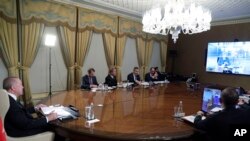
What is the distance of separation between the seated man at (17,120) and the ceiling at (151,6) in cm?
353

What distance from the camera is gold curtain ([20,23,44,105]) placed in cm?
457

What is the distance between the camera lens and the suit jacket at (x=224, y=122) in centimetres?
181

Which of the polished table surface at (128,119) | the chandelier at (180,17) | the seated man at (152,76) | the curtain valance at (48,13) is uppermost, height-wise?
the curtain valance at (48,13)

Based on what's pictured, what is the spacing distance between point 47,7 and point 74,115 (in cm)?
338

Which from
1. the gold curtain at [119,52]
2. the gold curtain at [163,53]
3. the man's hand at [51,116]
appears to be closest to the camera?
the man's hand at [51,116]

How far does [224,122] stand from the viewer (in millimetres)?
1812

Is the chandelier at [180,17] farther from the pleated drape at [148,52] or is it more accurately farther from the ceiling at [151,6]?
the pleated drape at [148,52]

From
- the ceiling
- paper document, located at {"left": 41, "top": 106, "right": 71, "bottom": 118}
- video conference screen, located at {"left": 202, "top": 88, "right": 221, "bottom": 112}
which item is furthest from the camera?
the ceiling

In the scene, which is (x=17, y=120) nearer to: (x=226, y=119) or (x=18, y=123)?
(x=18, y=123)

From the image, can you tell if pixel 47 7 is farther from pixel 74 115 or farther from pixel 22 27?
pixel 74 115

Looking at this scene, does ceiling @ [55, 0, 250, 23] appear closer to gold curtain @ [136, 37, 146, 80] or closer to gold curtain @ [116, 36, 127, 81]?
gold curtain @ [116, 36, 127, 81]

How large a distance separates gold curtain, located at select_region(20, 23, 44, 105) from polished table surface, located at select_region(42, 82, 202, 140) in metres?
1.74

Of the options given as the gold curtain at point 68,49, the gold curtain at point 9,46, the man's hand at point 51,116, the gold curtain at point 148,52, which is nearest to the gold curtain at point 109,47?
the gold curtain at point 68,49

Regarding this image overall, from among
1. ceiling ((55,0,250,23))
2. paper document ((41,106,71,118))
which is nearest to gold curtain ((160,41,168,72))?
ceiling ((55,0,250,23))
